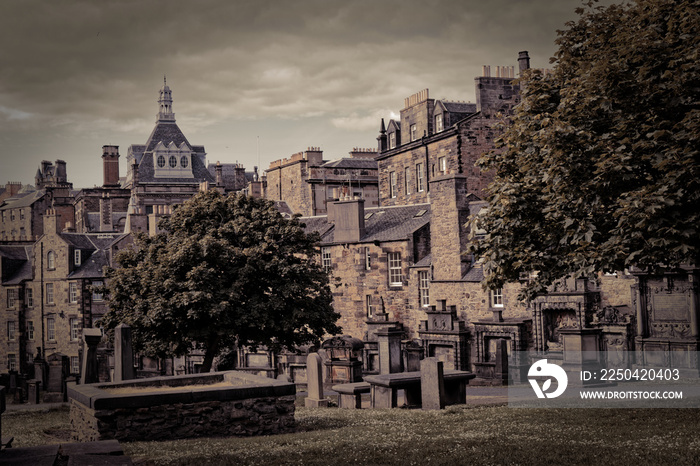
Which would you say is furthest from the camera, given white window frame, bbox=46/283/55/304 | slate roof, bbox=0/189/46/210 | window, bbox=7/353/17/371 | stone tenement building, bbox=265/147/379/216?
slate roof, bbox=0/189/46/210

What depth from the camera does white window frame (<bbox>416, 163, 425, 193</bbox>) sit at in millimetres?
54406

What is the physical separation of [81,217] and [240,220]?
209 feet

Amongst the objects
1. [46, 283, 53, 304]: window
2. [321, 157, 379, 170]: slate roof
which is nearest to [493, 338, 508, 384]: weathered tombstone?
[321, 157, 379, 170]: slate roof

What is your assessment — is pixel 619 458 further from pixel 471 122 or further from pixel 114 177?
pixel 114 177

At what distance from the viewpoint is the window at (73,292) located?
6003 centimetres

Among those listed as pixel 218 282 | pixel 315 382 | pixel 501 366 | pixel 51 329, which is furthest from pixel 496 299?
pixel 51 329

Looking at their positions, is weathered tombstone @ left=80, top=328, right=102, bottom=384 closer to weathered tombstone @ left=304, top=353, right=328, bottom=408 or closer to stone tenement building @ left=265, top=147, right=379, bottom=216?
weathered tombstone @ left=304, top=353, right=328, bottom=408

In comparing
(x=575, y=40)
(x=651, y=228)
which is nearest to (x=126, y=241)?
(x=575, y=40)

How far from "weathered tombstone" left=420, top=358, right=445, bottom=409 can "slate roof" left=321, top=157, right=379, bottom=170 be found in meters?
52.1

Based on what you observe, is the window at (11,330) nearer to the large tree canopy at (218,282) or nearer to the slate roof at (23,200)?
the large tree canopy at (218,282)

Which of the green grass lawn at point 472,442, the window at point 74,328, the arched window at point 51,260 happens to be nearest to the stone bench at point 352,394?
A: the green grass lawn at point 472,442

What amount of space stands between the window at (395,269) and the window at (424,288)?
5.05 ft

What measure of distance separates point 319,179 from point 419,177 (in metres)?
16.6

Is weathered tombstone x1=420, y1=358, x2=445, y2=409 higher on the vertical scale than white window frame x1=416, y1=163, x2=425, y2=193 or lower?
lower
